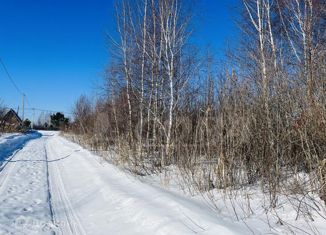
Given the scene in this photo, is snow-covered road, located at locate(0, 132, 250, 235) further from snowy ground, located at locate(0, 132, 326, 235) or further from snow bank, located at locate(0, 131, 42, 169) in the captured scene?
snow bank, located at locate(0, 131, 42, 169)

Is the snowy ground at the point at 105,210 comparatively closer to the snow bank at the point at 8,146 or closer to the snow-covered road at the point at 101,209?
the snow-covered road at the point at 101,209

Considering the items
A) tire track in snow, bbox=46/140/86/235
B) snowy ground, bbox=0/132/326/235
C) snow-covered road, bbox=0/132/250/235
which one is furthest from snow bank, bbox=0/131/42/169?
snowy ground, bbox=0/132/326/235

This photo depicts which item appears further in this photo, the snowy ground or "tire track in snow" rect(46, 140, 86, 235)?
"tire track in snow" rect(46, 140, 86, 235)

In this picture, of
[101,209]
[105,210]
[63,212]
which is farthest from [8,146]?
[105,210]

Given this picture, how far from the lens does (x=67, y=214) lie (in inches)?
268

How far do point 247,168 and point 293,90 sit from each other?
185 cm

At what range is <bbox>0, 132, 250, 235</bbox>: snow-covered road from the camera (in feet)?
16.5

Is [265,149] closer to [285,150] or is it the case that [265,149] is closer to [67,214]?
[285,150]

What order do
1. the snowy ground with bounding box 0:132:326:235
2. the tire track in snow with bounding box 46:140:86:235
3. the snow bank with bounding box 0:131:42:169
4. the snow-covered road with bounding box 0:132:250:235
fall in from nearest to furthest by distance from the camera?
1. the snowy ground with bounding box 0:132:326:235
2. the snow-covered road with bounding box 0:132:250:235
3. the tire track in snow with bounding box 46:140:86:235
4. the snow bank with bounding box 0:131:42:169

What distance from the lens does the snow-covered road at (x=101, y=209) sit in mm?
5031

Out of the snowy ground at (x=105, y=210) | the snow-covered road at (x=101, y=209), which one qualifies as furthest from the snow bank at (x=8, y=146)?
the snowy ground at (x=105, y=210)

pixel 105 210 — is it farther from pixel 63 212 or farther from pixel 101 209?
pixel 63 212

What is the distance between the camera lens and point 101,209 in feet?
23.2

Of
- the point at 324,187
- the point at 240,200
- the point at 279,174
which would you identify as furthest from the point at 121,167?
the point at 324,187
